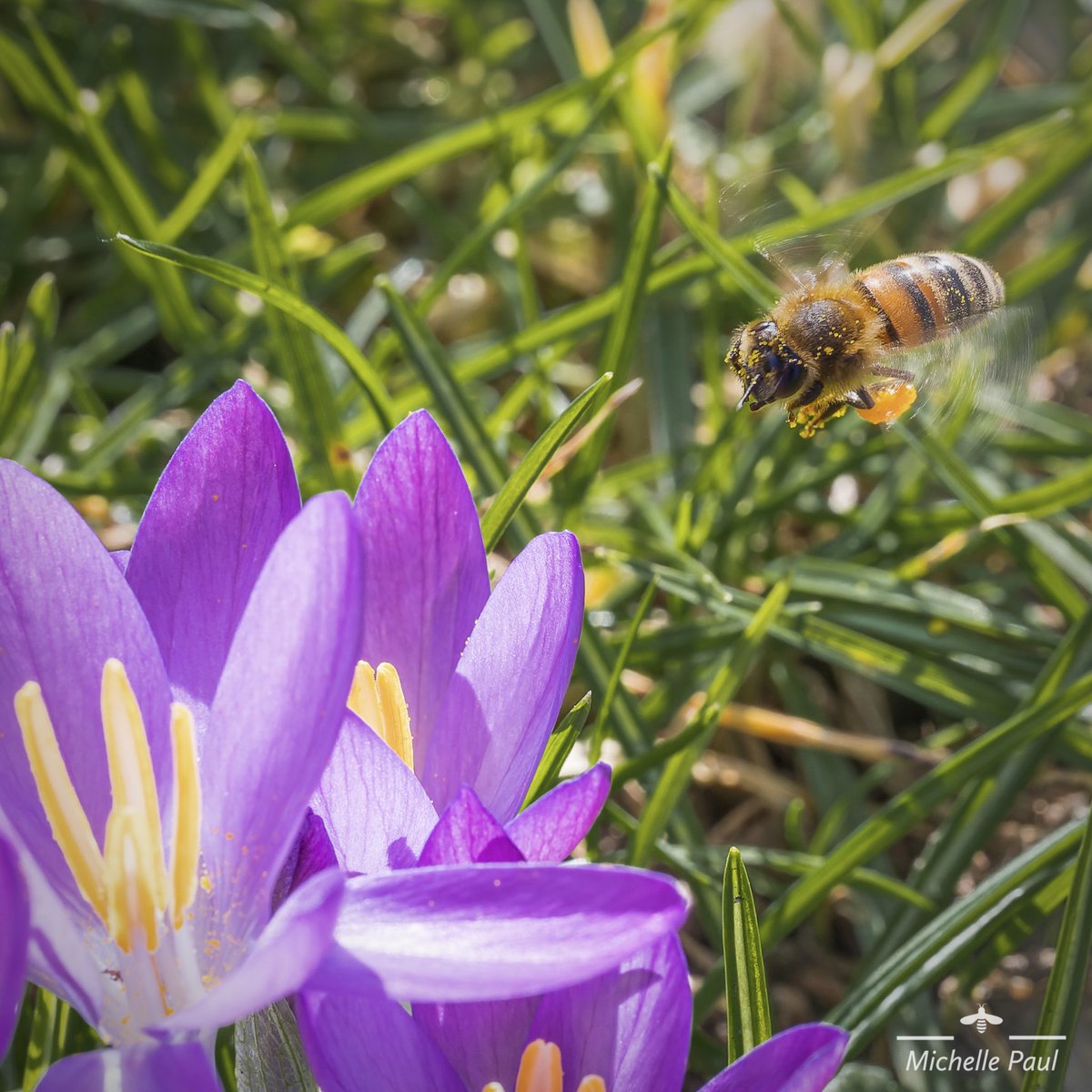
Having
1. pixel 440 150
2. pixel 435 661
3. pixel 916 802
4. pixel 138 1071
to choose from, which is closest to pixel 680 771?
pixel 916 802

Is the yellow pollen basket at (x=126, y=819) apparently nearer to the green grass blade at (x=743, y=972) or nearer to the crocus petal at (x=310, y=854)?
the crocus petal at (x=310, y=854)

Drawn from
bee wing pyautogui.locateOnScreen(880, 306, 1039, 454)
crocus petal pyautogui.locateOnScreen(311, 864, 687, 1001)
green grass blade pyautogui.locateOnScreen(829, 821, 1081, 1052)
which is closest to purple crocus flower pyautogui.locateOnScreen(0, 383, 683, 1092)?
crocus petal pyautogui.locateOnScreen(311, 864, 687, 1001)

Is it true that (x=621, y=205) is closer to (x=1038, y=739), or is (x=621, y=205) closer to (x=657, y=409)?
(x=657, y=409)

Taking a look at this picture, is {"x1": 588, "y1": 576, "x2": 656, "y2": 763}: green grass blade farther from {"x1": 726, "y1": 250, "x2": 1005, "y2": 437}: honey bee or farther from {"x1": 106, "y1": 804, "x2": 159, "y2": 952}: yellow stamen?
{"x1": 106, "y1": 804, "x2": 159, "y2": 952}: yellow stamen

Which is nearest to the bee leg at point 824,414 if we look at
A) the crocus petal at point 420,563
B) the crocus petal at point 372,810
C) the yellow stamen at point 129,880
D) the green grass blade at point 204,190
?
the crocus petal at point 420,563

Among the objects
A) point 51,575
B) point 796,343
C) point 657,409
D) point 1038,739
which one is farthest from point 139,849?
point 657,409

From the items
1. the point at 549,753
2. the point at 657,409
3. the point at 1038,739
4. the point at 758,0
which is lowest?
the point at 1038,739
